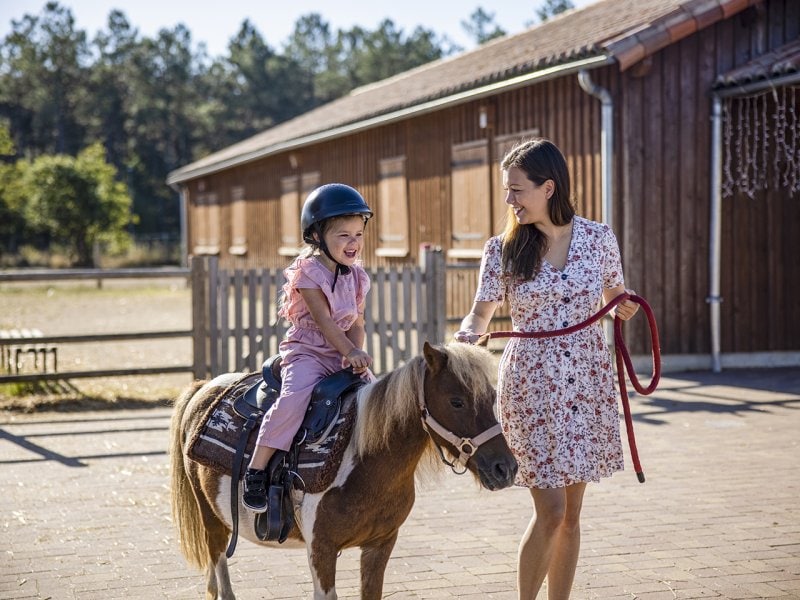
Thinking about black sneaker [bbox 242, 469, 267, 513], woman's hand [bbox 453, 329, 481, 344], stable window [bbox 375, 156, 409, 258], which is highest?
stable window [bbox 375, 156, 409, 258]

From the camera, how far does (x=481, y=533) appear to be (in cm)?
569

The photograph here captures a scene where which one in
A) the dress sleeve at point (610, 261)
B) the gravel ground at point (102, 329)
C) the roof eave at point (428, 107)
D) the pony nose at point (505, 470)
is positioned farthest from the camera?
the roof eave at point (428, 107)

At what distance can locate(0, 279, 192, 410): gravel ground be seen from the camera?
10.9m

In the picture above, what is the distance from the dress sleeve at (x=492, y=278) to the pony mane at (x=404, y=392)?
0.40 metres

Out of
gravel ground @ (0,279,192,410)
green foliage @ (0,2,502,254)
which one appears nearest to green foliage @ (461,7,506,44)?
green foliage @ (0,2,502,254)

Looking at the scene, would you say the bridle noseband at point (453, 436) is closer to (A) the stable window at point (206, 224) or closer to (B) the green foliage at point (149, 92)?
(A) the stable window at point (206, 224)

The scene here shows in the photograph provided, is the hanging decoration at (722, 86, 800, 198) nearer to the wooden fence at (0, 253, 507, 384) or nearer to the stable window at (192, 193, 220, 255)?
the wooden fence at (0, 253, 507, 384)

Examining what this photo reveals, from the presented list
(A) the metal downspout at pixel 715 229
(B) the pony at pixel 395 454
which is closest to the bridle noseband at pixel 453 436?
(B) the pony at pixel 395 454

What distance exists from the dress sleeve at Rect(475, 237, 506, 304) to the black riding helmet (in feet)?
1.71

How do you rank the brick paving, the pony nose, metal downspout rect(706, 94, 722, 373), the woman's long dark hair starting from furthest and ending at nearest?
metal downspout rect(706, 94, 722, 373) < the brick paving < the woman's long dark hair < the pony nose

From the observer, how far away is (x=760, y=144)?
41.2 feet

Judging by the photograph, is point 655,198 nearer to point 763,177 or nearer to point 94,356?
point 763,177

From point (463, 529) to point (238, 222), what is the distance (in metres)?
24.3

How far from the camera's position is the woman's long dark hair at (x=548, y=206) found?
3867mm
